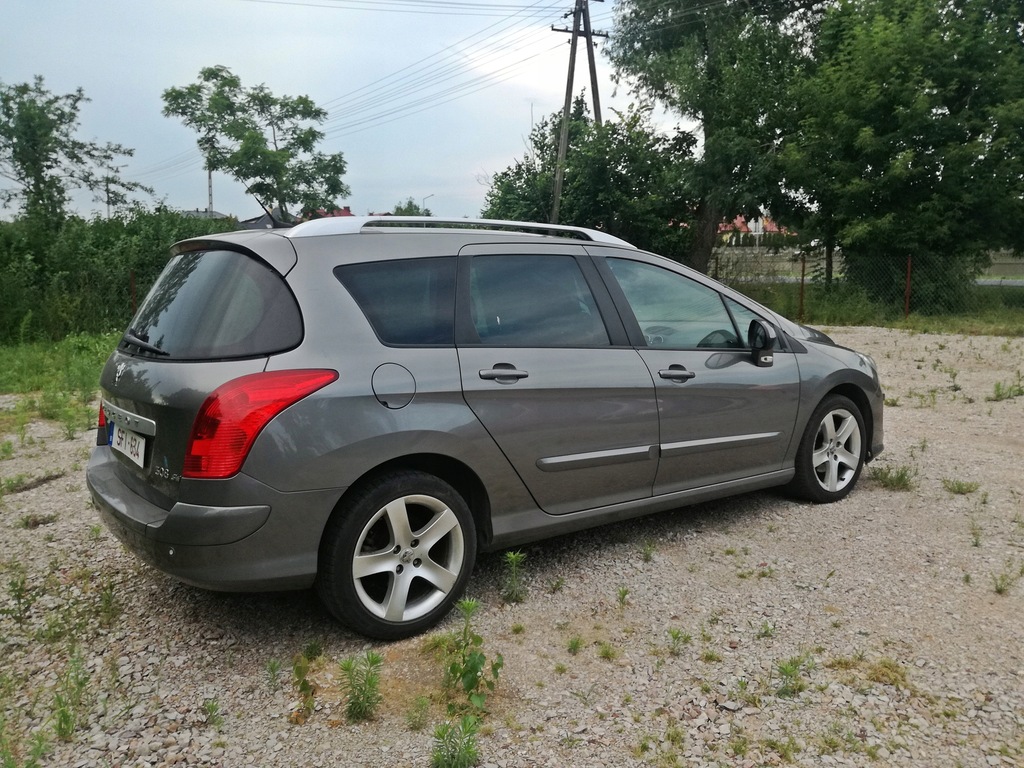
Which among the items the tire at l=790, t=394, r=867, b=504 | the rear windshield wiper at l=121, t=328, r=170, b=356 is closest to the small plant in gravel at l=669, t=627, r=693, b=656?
the tire at l=790, t=394, r=867, b=504

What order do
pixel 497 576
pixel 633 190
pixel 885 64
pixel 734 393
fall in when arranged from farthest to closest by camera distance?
pixel 633 190 → pixel 885 64 → pixel 734 393 → pixel 497 576

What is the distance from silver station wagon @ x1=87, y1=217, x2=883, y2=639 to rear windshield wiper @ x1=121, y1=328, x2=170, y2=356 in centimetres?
2

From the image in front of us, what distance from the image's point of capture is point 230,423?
3000 millimetres

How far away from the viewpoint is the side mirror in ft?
15.2

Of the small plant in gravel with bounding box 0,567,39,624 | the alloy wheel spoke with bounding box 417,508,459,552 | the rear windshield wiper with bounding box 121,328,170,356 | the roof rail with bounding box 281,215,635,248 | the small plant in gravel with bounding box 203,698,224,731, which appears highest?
the roof rail with bounding box 281,215,635,248

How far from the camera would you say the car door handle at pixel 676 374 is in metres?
4.26

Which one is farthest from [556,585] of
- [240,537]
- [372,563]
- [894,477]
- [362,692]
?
[894,477]

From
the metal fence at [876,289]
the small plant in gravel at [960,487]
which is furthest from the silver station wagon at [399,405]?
the metal fence at [876,289]

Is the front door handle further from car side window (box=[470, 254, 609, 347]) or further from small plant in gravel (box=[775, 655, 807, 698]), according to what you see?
small plant in gravel (box=[775, 655, 807, 698])

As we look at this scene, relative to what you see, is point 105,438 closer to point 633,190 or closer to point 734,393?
point 734,393

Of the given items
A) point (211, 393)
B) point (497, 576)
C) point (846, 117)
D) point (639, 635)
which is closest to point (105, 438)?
point (211, 393)

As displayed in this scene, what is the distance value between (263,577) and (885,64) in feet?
61.5

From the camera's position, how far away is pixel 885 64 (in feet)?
58.6

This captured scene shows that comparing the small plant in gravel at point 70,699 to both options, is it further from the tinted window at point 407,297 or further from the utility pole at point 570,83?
the utility pole at point 570,83
